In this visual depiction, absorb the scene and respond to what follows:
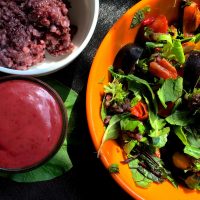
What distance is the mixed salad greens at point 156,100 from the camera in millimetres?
1464

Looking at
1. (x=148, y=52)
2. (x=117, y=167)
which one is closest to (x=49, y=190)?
(x=117, y=167)

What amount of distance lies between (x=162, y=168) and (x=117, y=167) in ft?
0.55

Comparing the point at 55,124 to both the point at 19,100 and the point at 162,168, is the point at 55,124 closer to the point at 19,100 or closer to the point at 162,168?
the point at 19,100

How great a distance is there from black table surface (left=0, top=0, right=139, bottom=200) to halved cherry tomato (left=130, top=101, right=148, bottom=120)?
0.21 m

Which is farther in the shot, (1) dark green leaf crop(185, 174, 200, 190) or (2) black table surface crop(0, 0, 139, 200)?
(2) black table surface crop(0, 0, 139, 200)

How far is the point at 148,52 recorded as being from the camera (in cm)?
153

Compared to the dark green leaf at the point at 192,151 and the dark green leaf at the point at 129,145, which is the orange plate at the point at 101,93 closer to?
the dark green leaf at the point at 129,145

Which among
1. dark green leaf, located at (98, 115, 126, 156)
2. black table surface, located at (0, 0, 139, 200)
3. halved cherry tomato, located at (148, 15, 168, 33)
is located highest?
halved cherry tomato, located at (148, 15, 168, 33)

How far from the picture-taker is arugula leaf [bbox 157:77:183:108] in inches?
56.7

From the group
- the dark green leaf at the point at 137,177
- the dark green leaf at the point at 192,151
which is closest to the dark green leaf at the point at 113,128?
the dark green leaf at the point at 137,177

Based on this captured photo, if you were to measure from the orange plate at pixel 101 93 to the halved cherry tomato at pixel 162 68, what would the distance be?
0.42 ft

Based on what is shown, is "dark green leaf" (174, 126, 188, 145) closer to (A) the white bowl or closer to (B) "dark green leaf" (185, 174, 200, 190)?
(B) "dark green leaf" (185, 174, 200, 190)

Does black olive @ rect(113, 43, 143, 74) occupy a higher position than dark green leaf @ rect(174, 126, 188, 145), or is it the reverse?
black olive @ rect(113, 43, 143, 74)

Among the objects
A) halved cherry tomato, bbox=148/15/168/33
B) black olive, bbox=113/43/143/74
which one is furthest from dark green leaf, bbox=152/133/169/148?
halved cherry tomato, bbox=148/15/168/33
